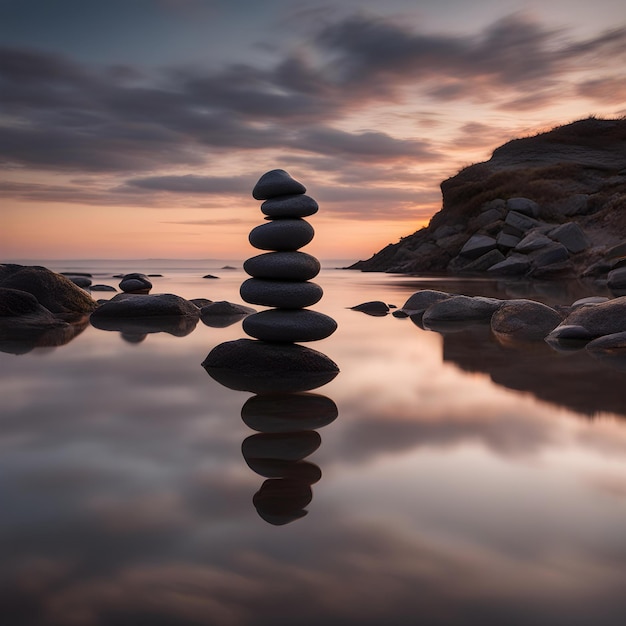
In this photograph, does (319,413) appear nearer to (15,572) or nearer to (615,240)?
(15,572)

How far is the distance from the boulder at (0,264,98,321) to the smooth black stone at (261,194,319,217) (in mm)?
8422

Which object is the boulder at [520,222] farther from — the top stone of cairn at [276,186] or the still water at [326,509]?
the still water at [326,509]

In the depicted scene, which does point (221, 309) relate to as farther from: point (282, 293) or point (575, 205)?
point (575, 205)

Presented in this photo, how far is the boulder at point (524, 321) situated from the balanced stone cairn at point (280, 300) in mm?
4529

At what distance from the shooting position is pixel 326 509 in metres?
3.62

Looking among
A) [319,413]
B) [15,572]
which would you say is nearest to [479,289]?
[319,413]

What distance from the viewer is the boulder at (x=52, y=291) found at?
50.3 feet

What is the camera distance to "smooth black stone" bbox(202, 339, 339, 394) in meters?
7.45

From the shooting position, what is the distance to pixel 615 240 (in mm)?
33656

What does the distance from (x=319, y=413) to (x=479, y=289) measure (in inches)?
782

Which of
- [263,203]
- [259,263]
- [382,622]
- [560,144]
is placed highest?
[560,144]

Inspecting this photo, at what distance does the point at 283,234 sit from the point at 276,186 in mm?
702

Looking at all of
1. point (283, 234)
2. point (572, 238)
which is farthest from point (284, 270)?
point (572, 238)

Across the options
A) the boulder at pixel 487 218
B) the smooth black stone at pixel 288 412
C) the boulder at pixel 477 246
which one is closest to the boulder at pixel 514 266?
the boulder at pixel 477 246
